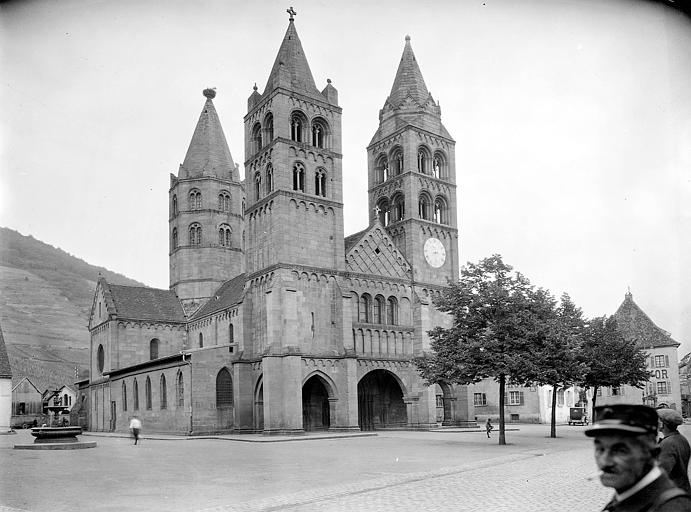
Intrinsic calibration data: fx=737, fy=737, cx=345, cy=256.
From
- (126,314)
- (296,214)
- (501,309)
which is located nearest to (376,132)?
(296,214)

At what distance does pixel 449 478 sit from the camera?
19938 millimetres

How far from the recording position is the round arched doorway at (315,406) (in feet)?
172

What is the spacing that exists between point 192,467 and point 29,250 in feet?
568

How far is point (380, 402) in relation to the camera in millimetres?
56281

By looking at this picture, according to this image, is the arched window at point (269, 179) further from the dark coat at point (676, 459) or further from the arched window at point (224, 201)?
the dark coat at point (676, 459)

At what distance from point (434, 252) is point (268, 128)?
16.9 meters

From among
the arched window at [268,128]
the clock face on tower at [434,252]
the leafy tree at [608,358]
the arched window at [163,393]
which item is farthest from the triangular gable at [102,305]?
the leafy tree at [608,358]

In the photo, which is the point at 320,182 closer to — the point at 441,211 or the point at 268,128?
the point at 268,128

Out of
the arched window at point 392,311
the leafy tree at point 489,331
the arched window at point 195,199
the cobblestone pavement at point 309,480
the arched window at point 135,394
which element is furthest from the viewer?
the arched window at point 195,199

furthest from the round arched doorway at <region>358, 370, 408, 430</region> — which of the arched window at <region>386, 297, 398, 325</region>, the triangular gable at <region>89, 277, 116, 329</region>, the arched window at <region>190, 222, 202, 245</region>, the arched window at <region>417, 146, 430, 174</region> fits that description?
the arched window at <region>190, 222, 202, 245</region>

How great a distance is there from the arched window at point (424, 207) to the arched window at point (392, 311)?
27.8 feet

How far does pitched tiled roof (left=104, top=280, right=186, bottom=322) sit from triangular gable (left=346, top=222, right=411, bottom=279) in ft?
77.1

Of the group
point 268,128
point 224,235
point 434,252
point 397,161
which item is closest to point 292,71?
point 268,128

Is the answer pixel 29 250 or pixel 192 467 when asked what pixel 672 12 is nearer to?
pixel 192 467
